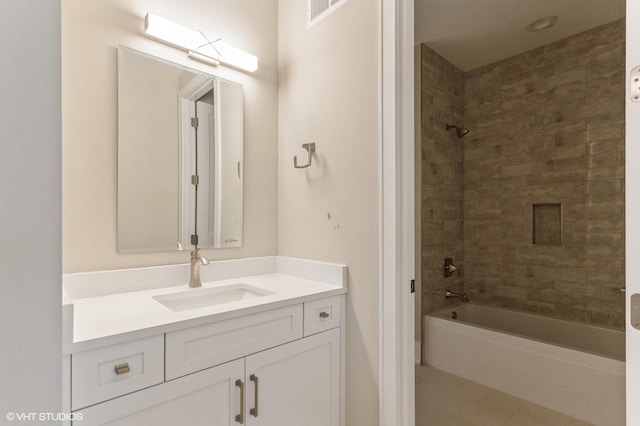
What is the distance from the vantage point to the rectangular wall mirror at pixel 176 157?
1.50 meters

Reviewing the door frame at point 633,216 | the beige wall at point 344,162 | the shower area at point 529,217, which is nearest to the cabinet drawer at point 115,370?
the beige wall at point 344,162

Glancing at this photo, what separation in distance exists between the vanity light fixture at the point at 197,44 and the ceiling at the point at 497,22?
4.30ft

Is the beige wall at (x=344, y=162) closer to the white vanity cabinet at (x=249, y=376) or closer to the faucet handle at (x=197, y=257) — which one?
the white vanity cabinet at (x=249, y=376)

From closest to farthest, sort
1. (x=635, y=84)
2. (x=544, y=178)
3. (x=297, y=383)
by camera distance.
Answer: (x=635, y=84) → (x=297, y=383) → (x=544, y=178)

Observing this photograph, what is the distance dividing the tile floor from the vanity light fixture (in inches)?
91.5

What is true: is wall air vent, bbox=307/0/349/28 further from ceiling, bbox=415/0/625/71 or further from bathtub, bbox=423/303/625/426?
bathtub, bbox=423/303/625/426

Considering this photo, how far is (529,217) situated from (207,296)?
2.73 meters

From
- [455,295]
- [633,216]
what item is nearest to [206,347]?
[633,216]

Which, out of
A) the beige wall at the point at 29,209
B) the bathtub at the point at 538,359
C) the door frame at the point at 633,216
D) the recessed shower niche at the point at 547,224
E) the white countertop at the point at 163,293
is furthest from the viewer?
the recessed shower niche at the point at 547,224

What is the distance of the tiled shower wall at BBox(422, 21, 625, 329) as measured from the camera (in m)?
2.43

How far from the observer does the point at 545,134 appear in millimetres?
2754

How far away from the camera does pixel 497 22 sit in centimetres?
243

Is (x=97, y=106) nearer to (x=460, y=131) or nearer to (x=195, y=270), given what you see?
(x=195, y=270)

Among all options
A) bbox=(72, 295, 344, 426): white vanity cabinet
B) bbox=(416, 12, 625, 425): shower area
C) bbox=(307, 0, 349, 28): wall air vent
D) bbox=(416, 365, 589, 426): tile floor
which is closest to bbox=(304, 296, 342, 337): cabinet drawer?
bbox=(72, 295, 344, 426): white vanity cabinet
